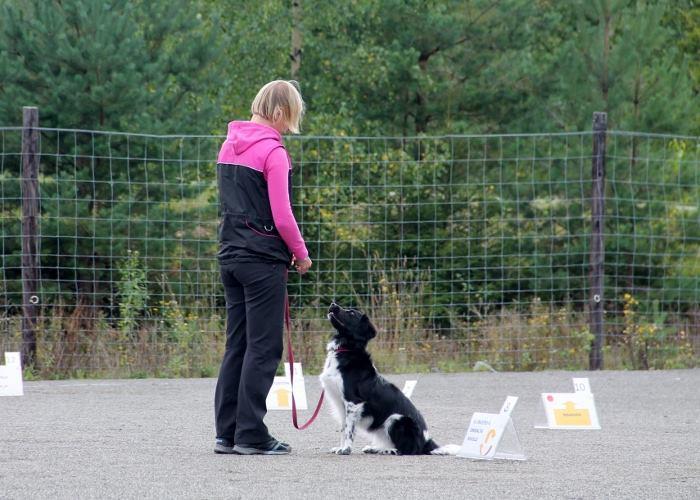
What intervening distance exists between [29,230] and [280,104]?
5664 mm

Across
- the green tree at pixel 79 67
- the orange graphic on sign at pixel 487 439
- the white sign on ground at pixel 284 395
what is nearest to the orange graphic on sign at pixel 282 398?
the white sign on ground at pixel 284 395

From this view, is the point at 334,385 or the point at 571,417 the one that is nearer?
the point at 334,385

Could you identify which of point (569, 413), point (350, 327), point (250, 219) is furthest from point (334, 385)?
point (569, 413)

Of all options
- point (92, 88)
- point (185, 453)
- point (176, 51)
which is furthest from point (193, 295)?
point (185, 453)

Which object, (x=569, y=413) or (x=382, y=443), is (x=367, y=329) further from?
(x=569, y=413)

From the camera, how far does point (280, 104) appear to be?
22.1ft

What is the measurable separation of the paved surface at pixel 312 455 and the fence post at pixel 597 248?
1.75 m

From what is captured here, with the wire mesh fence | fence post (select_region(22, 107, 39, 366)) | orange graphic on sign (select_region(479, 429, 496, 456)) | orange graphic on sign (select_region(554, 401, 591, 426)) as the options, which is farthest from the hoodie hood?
fence post (select_region(22, 107, 39, 366))

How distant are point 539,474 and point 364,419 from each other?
1142 millimetres

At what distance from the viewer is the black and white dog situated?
6.90 meters

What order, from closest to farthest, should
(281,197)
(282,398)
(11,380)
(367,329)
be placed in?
(281,197) → (367,329) → (282,398) → (11,380)

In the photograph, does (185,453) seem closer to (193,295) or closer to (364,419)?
(364,419)

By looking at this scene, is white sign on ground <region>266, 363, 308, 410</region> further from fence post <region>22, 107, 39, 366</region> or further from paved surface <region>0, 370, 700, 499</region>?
fence post <region>22, 107, 39, 366</region>

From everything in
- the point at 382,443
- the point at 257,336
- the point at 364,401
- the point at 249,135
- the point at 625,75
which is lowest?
the point at 382,443
